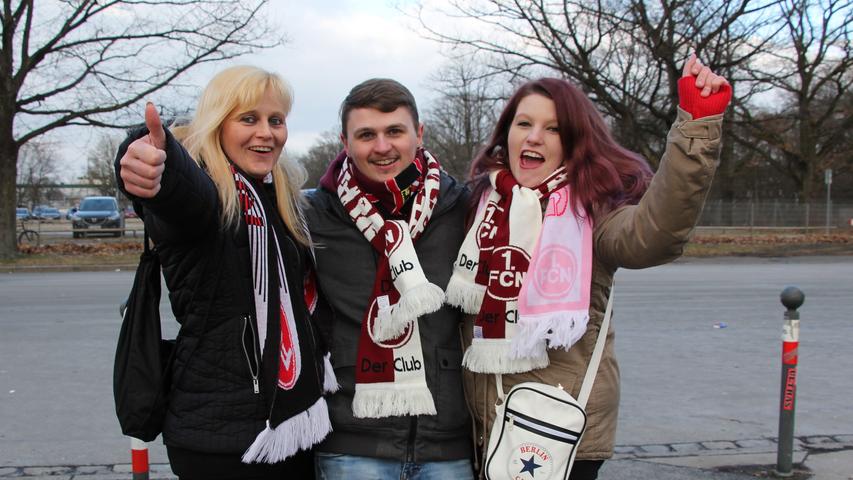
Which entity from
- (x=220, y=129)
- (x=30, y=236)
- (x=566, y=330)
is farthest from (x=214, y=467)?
(x=30, y=236)

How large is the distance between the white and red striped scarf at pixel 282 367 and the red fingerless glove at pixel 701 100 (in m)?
1.30

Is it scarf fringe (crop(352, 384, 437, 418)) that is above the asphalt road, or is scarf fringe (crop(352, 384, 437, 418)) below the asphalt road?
above

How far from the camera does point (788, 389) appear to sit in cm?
446

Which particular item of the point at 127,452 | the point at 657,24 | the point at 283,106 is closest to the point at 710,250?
the point at 657,24

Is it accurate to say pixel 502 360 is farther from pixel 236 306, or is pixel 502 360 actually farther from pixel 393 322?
pixel 236 306

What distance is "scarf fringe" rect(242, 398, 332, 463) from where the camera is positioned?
85.9 inches

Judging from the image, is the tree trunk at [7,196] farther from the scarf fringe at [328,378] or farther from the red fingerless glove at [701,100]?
the red fingerless glove at [701,100]

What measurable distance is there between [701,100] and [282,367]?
4.77ft

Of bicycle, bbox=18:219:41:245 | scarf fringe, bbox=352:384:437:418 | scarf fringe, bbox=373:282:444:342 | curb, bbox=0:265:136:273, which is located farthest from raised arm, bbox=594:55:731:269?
bicycle, bbox=18:219:41:245

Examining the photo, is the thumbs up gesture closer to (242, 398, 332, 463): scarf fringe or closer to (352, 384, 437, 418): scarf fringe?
(242, 398, 332, 463): scarf fringe

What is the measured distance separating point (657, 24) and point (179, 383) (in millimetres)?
20663

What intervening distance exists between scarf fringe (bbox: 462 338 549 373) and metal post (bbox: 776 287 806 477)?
2768 mm

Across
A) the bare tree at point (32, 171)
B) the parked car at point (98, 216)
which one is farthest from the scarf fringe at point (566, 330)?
the bare tree at point (32, 171)

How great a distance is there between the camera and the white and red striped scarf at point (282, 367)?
2205 mm
